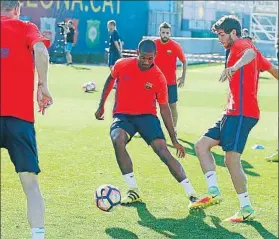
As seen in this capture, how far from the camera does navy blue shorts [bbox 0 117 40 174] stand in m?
5.67

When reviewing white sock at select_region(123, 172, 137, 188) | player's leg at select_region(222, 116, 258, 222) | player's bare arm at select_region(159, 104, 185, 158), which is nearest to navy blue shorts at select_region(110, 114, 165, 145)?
player's bare arm at select_region(159, 104, 185, 158)

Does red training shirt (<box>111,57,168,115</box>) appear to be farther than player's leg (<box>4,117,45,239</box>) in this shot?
Yes

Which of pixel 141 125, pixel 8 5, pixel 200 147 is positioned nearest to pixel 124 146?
pixel 141 125

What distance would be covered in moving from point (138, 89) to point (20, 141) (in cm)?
280

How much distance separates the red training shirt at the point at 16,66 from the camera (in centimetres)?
561

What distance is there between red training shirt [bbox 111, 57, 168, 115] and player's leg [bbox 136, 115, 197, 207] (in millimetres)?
121

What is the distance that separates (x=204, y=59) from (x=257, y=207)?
31.2m

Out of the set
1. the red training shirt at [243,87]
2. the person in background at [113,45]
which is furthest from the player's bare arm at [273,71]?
the person in background at [113,45]

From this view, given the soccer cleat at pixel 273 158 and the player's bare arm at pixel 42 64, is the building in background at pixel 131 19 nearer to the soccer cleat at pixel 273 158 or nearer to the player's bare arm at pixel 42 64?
the soccer cleat at pixel 273 158

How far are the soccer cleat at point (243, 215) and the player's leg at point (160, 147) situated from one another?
56 cm

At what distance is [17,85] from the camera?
564 cm

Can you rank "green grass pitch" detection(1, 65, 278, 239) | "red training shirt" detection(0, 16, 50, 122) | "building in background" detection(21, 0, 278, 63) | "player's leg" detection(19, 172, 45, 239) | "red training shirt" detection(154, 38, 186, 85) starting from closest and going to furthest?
"red training shirt" detection(0, 16, 50, 122) → "player's leg" detection(19, 172, 45, 239) → "green grass pitch" detection(1, 65, 278, 239) → "red training shirt" detection(154, 38, 186, 85) → "building in background" detection(21, 0, 278, 63)

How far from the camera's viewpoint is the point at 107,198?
7531 millimetres

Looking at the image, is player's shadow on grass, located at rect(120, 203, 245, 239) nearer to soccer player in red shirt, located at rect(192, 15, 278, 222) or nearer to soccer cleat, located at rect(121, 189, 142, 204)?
soccer player in red shirt, located at rect(192, 15, 278, 222)
